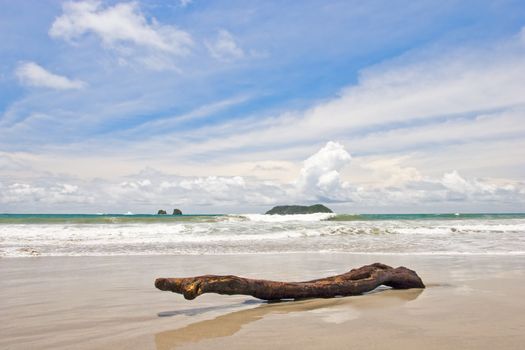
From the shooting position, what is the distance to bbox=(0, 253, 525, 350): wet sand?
3568 mm

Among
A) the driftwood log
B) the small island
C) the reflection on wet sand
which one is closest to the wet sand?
the reflection on wet sand

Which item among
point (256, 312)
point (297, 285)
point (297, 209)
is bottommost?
point (256, 312)

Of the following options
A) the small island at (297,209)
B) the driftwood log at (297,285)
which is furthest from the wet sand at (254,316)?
the small island at (297,209)

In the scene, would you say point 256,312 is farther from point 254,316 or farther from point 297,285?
point 297,285

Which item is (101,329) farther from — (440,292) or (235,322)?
(440,292)

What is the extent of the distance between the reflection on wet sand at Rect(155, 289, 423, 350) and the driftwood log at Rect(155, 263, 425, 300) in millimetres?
107

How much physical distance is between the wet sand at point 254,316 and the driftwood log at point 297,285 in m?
0.12

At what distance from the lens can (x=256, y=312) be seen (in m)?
4.72

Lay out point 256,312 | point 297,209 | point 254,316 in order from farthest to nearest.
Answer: point 297,209, point 256,312, point 254,316

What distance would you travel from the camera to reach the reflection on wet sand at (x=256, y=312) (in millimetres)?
3707

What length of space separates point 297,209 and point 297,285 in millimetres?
57907

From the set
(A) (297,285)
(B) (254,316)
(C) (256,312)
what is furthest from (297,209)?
(B) (254,316)

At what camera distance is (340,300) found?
17.4ft

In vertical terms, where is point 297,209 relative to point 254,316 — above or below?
above
